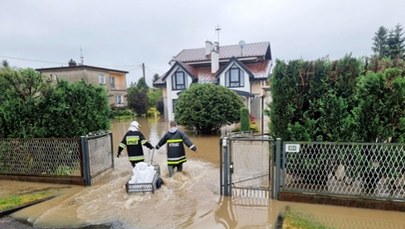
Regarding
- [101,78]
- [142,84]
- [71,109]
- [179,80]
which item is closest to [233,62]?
[179,80]

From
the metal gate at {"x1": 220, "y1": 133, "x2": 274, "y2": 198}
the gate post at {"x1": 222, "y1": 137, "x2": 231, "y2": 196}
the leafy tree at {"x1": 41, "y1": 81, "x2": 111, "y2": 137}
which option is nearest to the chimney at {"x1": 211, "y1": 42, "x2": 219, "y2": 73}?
the leafy tree at {"x1": 41, "y1": 81, "x2": 111, "y2": 137}

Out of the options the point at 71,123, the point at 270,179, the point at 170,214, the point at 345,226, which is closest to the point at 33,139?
the point at 71,123

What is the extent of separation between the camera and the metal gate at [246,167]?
5.53 m

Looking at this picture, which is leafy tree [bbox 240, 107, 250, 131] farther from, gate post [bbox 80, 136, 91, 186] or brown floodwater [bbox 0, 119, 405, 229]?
gate post [bbox 80, 136, 91, 186]

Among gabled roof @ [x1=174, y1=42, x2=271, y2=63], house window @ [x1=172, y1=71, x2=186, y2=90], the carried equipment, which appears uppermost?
gabled roof @ [x1=174, y1=42, x2=271, y2=63]

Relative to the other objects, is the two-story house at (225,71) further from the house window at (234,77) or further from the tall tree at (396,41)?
the tall tree at (396,41)

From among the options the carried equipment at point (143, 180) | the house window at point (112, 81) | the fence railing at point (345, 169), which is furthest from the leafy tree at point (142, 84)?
the fence railing at point (345, 169)

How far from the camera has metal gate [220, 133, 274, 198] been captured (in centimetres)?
553

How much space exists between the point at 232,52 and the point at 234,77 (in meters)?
4.86

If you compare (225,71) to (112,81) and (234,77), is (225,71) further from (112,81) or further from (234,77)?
(112,81)

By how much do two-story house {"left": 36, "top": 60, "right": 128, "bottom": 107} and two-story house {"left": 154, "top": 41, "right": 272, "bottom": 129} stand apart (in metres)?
6.67

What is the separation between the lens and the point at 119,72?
38.2 metres

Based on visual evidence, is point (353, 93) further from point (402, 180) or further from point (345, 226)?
point (345, 226)

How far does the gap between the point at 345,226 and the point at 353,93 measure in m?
2.47
